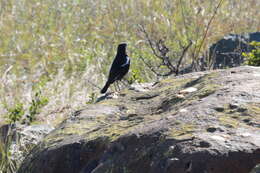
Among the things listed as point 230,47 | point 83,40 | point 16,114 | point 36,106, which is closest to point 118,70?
point 36,106

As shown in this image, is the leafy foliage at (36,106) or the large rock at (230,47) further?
the large rock at (230,47)

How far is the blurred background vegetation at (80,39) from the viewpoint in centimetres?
781

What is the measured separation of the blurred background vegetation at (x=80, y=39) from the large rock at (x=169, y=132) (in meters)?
3.09

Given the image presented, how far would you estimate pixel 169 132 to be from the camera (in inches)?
111

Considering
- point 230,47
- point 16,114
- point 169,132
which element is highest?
point 169,132

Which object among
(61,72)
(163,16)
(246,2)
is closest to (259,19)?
(246,2)

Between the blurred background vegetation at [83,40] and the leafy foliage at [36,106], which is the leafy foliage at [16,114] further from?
the leafy foliage at [36,106]

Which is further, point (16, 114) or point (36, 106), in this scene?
point (36, 106)

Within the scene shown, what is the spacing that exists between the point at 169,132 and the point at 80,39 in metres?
8.17

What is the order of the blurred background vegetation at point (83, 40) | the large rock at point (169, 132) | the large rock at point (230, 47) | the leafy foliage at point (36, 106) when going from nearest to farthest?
1. the large rock at point (169, 132)
2. the leafy foliage at point (36, 106)
3. the blurred background vegetation at point (83, 40)
4. the large rock at point (230, 47)

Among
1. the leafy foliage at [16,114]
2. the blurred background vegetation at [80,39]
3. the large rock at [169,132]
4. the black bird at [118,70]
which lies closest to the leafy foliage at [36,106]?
the blurred background vegetation at [80,39]

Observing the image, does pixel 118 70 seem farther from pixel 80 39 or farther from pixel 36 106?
pixel 80 39

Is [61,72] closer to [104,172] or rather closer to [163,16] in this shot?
[163,16]

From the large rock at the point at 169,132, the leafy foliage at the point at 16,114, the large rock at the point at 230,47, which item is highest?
the large rock at the point at 169,132
